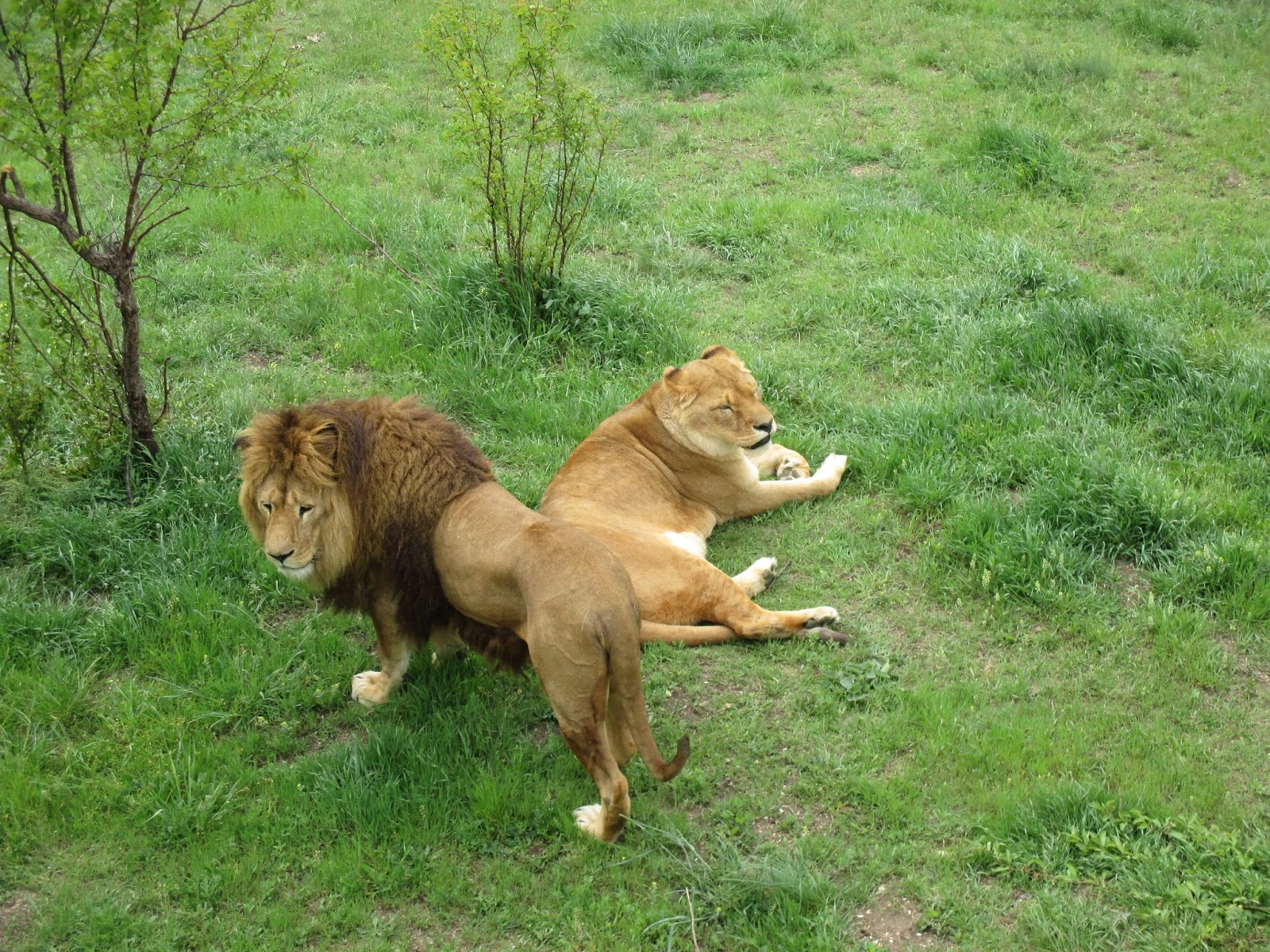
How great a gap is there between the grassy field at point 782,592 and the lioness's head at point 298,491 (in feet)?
2.34

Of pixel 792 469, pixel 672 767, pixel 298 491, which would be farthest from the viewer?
pixel 792 469

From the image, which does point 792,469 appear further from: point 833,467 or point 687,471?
point 687,471

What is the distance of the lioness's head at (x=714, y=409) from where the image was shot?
573cm

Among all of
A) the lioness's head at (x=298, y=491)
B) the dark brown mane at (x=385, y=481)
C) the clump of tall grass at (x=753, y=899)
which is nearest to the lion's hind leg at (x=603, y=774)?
the clump of tall grass at (x=753, y=899)

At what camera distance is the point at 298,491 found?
428 centimetres

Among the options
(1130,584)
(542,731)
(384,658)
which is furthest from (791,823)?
(1130,584)

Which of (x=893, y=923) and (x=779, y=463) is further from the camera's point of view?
(x=779, y=463)

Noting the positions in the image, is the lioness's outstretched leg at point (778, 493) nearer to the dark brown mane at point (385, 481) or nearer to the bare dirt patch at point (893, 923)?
the dark brown mane at point (385, 481)

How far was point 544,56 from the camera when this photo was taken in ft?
21.7

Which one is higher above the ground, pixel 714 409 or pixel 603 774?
pixel 714 409

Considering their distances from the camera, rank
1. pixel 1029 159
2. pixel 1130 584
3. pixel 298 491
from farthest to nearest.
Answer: pixel 1029 159, pixel 1130 584, pixel 298 491

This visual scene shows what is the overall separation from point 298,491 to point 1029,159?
6.42 m

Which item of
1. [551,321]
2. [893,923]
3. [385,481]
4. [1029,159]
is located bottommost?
[893,923]

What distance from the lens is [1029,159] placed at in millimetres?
8680
